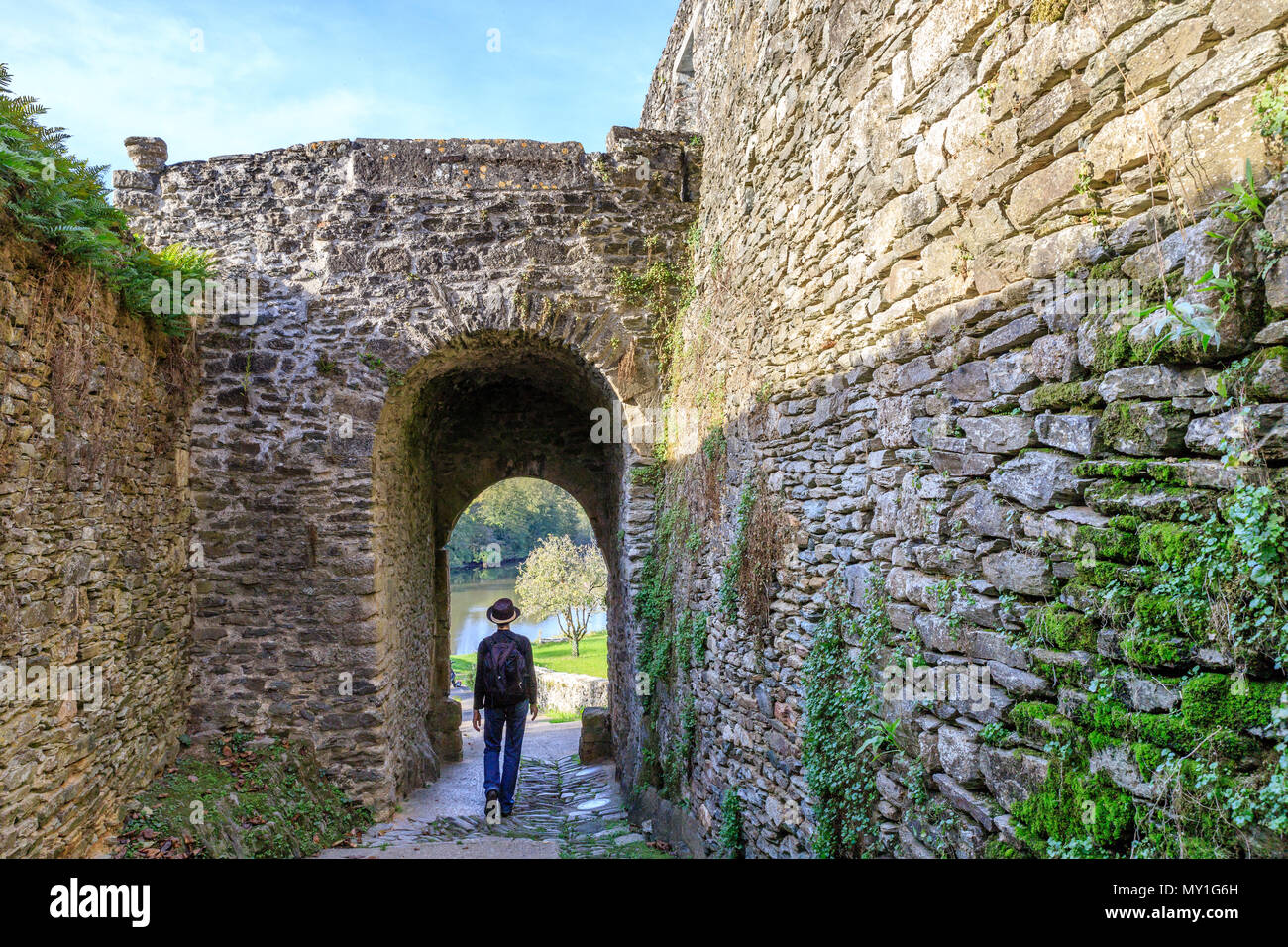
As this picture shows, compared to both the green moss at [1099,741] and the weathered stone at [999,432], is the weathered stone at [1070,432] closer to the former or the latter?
the weathered stone at [999,432]

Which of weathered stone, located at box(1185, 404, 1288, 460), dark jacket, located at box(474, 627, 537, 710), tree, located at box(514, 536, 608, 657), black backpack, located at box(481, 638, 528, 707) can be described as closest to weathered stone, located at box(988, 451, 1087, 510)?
weathered stone, located at box(1185, 404, 1288, 460)

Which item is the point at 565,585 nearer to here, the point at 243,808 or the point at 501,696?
the point at 501,696

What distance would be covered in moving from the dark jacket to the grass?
452 inches

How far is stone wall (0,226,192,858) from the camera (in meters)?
3.49

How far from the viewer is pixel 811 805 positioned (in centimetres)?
337

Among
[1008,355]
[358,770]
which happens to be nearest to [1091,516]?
[1008,355]

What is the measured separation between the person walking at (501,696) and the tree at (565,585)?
15025 mm

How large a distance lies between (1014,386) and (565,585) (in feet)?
65.7

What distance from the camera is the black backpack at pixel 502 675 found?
594 centimetres

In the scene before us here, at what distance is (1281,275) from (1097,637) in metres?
0.92

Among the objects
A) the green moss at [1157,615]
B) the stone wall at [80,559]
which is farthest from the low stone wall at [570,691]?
the green moss at [1157,615]

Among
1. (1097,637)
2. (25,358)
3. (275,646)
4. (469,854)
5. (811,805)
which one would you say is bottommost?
(469,854)

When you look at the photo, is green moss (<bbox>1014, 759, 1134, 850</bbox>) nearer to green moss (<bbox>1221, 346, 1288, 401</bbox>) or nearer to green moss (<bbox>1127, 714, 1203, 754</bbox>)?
green moss (<bbox>1127, 714, 1203, 754</bbox>)

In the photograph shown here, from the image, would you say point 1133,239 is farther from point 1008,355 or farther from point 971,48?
point 971,48
